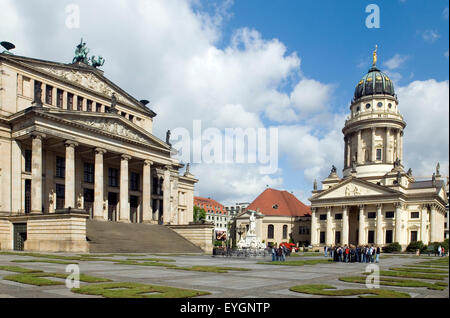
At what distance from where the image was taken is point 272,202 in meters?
112

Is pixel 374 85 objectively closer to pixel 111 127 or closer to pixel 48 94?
pixel 111 127

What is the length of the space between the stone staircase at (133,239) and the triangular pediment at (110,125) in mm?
11771

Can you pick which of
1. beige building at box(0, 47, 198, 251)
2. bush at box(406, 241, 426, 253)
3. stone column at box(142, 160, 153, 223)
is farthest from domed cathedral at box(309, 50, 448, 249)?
stone column at box(142, 160, 153, 223)

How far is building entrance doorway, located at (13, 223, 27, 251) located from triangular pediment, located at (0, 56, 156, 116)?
20.5 metres

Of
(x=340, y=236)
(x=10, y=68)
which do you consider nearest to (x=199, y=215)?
(x=340, y=236)

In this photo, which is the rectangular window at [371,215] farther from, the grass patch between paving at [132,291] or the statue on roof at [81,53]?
the grass patch between paving at [132,291]

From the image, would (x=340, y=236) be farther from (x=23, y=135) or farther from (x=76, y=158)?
(x=23, y=135)

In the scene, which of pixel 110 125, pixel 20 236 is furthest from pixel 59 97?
pixel 20 236

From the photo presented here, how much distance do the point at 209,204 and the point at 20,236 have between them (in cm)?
12625

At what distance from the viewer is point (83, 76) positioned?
60.9m

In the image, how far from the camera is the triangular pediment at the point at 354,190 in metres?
89.0

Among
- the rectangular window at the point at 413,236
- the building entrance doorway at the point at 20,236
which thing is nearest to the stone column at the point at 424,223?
the rectangular window at the point at 413,236
